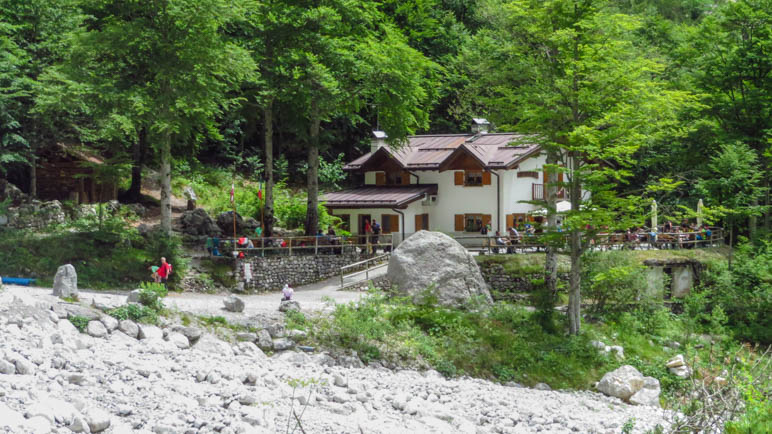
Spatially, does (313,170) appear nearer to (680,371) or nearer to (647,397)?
(680,371)

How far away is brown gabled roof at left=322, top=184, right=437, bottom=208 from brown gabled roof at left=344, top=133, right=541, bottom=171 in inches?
55.2

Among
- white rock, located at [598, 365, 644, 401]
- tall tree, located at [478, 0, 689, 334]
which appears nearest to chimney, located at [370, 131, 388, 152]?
tall tree, located at [478, 0, 689, 334]

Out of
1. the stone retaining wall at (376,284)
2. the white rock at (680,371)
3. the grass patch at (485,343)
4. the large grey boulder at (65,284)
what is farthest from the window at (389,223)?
the large grey boulder at (65,284)

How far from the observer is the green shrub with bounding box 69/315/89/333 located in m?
16.7

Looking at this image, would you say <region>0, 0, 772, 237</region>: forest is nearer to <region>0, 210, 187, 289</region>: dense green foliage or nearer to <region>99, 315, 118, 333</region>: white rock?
<region>0, 210, 187, 289</region>: dense green foliage

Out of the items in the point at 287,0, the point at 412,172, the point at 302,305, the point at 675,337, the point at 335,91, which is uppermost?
the point at 287,0

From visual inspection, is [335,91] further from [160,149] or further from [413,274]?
[413,274]

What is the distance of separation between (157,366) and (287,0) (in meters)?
21.7

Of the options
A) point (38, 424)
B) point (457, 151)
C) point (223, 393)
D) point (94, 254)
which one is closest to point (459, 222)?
point (457, 151)

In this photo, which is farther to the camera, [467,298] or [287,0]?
[287,0]

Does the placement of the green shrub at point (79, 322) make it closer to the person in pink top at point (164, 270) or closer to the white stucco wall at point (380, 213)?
the person in pink top at point (164, 270)

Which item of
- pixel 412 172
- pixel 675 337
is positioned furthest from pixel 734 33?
pixel 675 337

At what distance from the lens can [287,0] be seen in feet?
106

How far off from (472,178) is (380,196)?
18.0 feet
